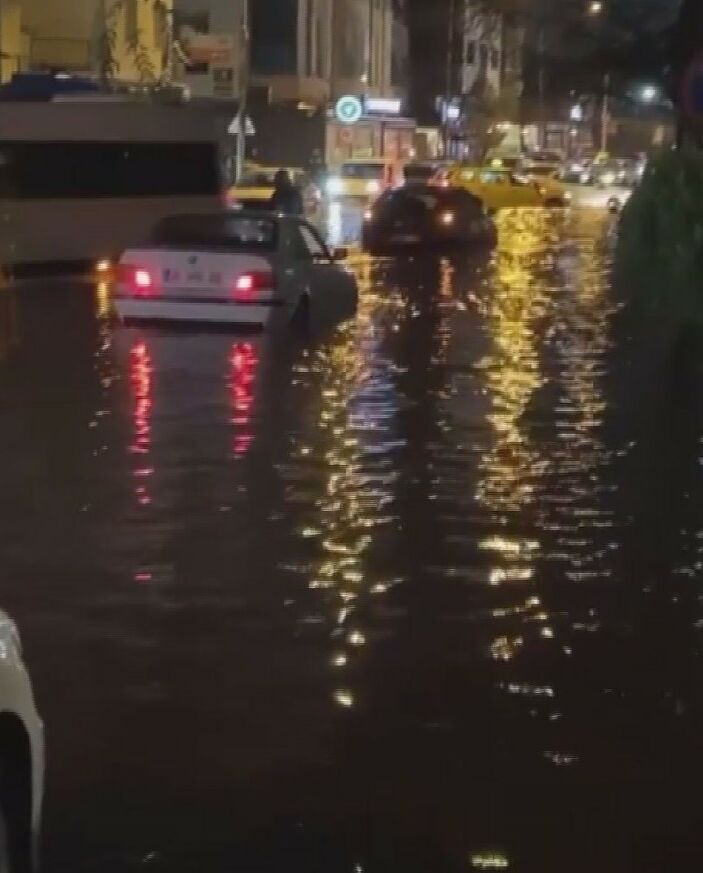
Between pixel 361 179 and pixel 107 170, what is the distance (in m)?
29.7

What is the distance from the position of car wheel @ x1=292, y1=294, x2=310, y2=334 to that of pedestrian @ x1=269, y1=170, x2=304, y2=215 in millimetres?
12668

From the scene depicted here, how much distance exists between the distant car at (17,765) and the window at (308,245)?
1592cm

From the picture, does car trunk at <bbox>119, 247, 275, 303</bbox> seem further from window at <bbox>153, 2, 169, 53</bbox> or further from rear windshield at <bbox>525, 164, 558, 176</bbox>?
rear windshield at <bbox>525, 164, 558, 176</bbox>

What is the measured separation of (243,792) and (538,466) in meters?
7.37

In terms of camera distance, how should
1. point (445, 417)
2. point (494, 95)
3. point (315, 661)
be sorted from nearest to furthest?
point (315, 661) → point (445, 417) → point (494, 95)

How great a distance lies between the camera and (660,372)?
1927 cm

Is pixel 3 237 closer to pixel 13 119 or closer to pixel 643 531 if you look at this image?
pixel 13 119

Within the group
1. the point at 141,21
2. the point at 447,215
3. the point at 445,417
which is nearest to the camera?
the point at 445,417

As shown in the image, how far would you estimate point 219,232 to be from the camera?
21.2 meters

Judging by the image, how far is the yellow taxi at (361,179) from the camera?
5690 centimetres

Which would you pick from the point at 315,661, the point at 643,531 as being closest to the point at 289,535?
the point at 643,531

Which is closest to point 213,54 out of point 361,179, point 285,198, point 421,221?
point 361,179

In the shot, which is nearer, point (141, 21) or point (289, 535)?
point (289, 535)

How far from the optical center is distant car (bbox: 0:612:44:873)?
5.14m
